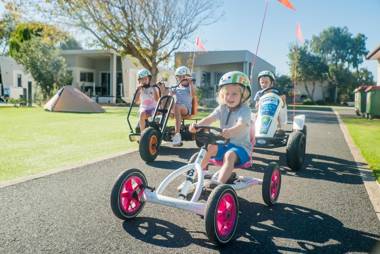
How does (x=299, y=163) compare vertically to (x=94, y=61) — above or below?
below

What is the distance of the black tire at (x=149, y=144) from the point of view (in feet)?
21.5

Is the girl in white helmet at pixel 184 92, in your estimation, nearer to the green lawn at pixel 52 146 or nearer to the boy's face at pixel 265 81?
the green lawn at pixel 52 146

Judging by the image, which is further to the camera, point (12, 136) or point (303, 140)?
point (12, 136)

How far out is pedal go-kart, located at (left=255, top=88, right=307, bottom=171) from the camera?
6.14 metres

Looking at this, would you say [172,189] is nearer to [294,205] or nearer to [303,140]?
[294,205]

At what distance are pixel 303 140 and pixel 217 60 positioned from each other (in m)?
27.4

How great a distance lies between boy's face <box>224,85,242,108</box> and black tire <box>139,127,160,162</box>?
2530 millimetres

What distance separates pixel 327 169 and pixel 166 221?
12.2 feet

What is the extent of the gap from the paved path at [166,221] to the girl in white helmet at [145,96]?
2394mm

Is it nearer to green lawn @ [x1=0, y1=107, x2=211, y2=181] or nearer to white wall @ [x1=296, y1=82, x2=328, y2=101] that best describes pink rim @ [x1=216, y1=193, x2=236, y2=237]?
green lawn @ [x1=0, y1=107, x2=211, y2=181]

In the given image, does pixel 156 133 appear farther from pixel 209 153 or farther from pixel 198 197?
pixel 198 197

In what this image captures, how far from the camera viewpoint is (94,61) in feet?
127


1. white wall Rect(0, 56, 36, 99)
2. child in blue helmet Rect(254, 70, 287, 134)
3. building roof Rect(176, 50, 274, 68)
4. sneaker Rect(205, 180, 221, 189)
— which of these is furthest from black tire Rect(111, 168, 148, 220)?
white wall Rect(0, 56, 36, 99)

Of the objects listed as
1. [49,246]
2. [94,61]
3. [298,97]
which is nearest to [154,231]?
[49,246]
